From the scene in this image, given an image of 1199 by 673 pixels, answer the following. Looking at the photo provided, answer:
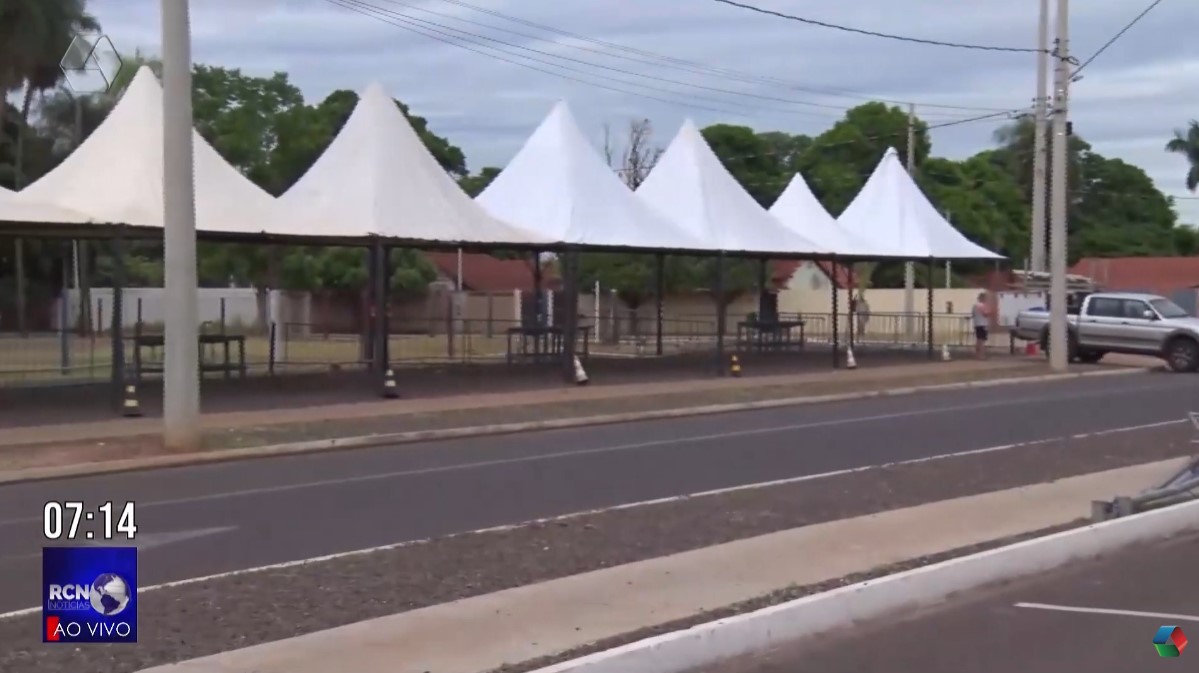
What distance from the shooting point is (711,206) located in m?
33.1

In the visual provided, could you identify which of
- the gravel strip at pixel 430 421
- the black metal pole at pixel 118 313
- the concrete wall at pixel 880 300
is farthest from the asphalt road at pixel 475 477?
the concrete wall at pixel 880 300

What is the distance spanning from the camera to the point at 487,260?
248 feet

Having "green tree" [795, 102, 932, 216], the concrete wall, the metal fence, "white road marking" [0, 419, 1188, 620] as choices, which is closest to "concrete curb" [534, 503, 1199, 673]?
"white road marking" [0, 419, 1188, 620]

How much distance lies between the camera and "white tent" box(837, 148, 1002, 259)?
3966 centimetres

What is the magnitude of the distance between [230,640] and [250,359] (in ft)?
89.8

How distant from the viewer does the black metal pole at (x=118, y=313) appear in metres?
21.8

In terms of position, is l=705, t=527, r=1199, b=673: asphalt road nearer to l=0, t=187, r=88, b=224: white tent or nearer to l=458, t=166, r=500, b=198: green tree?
l=0, t=187, r=88, b=224: white tent

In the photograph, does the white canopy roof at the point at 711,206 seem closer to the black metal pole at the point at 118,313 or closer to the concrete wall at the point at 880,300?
→ the black metal pole at the point at 118,313

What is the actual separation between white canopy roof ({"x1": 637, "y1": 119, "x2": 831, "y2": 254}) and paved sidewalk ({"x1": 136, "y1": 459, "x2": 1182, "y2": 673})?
63.3ft

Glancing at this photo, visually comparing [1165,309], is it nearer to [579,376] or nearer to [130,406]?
[579,376]

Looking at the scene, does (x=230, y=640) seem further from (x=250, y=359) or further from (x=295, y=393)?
(x=250, y=359)

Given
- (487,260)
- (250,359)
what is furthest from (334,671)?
(487,260)
